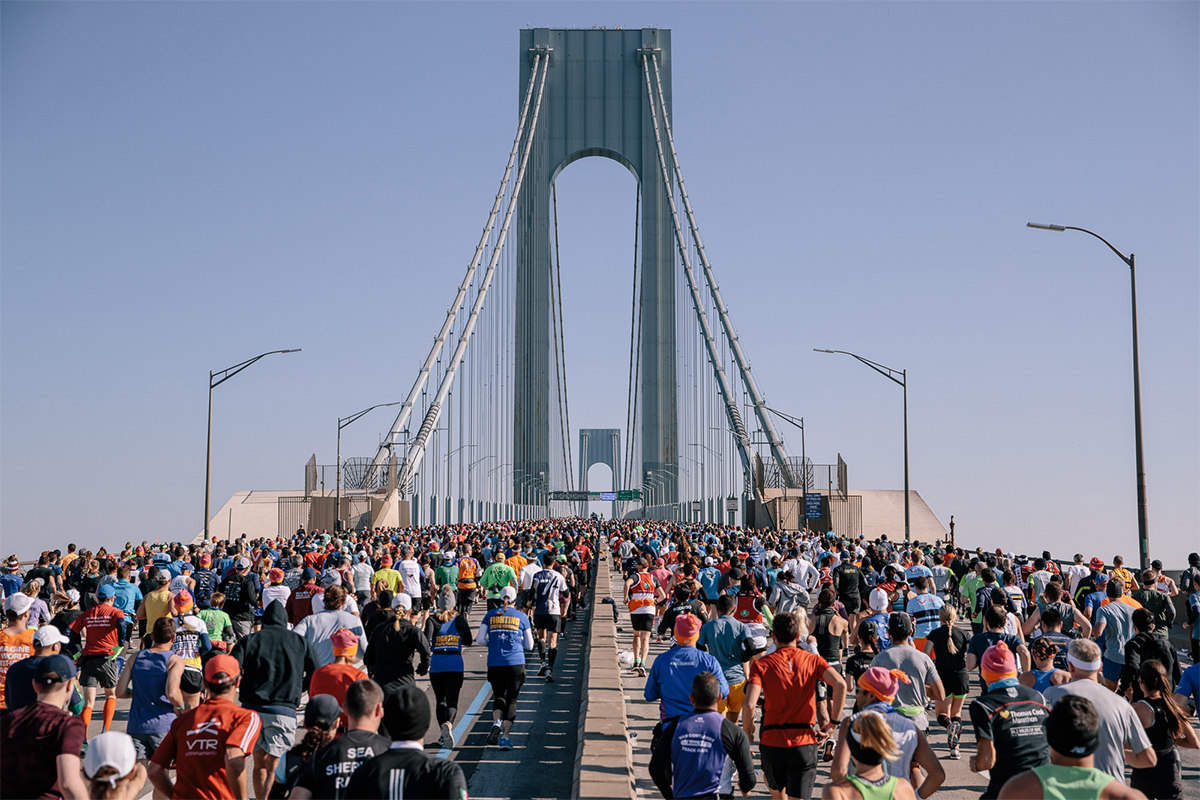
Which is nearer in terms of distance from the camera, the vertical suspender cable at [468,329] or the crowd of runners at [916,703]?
the crowd of runners at [916,703]

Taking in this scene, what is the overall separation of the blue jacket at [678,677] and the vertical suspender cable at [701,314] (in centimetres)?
5137

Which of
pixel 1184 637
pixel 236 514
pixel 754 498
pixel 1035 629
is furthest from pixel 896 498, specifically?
pixel 1035 629

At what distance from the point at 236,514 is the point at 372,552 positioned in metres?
32.9

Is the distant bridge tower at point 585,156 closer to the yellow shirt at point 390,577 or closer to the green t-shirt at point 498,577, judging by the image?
the green t-shirt at point 498,577

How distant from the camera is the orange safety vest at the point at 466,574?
18.4 meters

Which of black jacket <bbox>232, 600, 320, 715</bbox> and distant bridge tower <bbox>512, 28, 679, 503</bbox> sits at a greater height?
distant bridge tower <bbox>512, 28, 679, 503</bbox>

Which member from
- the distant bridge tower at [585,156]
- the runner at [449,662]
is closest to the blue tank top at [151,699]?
the runner at [449,662]

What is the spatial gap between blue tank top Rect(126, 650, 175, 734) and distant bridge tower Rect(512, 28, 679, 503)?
87.2 m

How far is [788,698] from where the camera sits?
263 inches

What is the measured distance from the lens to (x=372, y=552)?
21828 mm

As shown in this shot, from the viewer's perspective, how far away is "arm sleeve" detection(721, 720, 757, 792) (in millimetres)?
5676

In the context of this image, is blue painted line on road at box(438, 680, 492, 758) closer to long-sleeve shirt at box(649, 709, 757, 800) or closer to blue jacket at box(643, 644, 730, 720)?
blue jacket at box(643, 644, 730, 720)

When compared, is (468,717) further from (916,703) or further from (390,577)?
(916,703)

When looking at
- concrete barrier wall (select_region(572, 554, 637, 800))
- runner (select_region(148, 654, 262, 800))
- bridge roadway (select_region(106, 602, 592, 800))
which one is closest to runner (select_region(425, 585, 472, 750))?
bridge roadway (select_region(106, 602, 592, 800))
